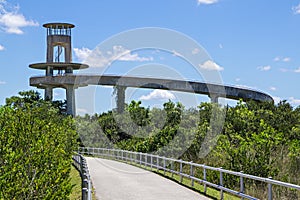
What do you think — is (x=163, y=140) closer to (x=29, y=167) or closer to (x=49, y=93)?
(x=29, y=167)

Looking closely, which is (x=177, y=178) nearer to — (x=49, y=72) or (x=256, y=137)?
(x=256, y=137)

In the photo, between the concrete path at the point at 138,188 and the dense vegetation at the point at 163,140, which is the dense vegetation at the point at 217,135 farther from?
the concrete path at the point at 138,188

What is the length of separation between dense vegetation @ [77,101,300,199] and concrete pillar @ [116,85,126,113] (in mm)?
2067

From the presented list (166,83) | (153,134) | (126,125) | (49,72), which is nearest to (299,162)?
(153,134)

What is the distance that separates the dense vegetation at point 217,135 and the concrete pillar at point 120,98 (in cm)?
207

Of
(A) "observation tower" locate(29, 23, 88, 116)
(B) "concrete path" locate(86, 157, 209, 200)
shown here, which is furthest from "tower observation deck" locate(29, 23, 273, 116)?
(B) "concrete path" locate(86, 157, 209, 200)

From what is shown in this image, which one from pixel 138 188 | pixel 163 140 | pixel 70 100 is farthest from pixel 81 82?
pixel 138 188

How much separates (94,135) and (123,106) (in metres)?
9.50

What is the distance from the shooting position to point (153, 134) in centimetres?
4369

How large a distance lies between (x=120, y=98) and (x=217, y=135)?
4326cm

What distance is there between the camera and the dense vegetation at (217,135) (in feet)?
74.0

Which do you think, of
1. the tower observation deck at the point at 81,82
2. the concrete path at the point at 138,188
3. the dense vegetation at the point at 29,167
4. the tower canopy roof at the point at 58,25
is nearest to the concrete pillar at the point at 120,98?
the tower observation deck at the point at 81,82

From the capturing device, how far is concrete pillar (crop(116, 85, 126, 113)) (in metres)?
71.3

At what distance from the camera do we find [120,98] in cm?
7819
